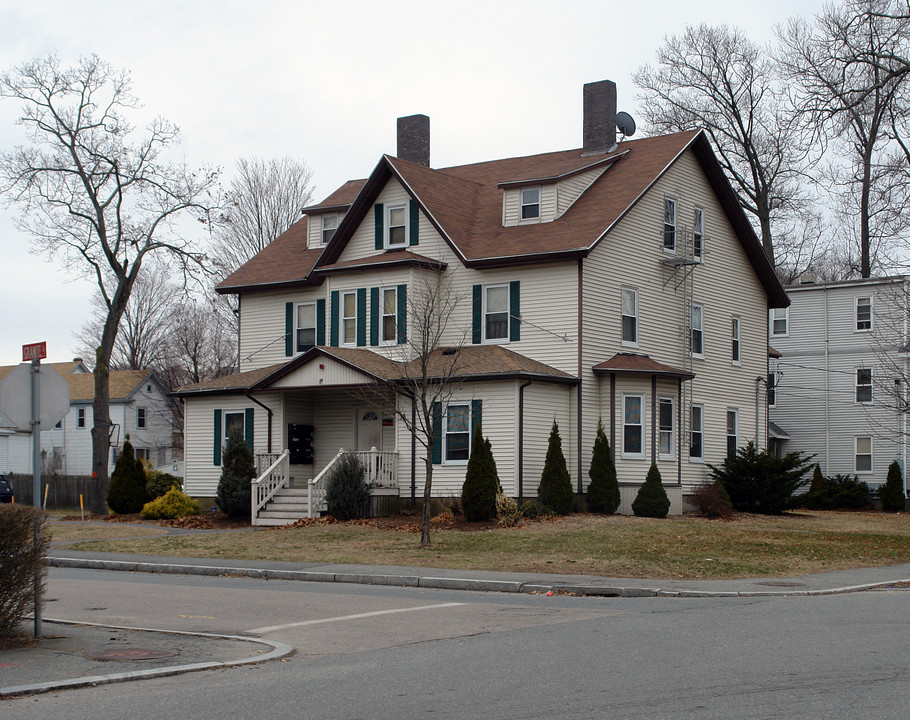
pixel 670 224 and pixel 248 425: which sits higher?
pixel 670 224

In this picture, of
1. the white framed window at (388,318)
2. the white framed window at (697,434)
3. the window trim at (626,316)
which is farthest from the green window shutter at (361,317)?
the white framed window at (697,434)

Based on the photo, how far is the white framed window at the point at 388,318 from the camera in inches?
1267

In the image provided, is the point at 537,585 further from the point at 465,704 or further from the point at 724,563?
the point at 465,704

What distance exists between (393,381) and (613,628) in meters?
16.7

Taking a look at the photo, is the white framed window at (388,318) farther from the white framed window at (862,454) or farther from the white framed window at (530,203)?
the white framed window at (862,454)

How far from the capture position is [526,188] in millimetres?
32938

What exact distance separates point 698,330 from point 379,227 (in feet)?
33.8

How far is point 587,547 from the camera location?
840 inches

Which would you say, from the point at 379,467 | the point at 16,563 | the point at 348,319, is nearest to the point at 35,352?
the point at 16,563

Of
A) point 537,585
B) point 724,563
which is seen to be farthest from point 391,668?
point 724,563

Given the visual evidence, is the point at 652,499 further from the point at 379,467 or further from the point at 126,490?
the point at 126,490

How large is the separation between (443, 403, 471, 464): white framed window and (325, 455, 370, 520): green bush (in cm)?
234

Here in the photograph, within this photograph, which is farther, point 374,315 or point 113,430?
point 113,430

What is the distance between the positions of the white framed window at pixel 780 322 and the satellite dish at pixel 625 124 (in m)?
14.9
